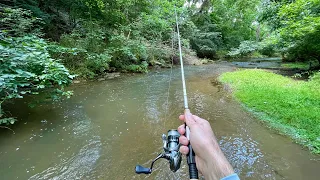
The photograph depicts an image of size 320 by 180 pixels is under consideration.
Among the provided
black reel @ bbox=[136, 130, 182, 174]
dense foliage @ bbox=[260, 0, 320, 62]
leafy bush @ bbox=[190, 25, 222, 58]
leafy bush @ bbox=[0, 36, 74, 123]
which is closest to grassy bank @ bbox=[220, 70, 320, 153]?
dense foliage @ bbox=[260, 0, 320, 62]

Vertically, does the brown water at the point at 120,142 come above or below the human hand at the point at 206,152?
below

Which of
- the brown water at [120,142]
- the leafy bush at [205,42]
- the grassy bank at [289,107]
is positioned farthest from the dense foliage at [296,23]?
the leafy bush at [205,42]

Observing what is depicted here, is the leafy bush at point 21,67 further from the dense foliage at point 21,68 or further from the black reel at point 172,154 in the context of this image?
the black reel at point 172,154

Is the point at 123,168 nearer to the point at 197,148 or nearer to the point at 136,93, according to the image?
the point at 197,148

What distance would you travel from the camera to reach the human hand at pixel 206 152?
930mm

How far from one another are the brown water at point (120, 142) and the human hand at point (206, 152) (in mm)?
1663

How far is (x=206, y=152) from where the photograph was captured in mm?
1017

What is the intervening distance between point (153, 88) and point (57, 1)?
24.3 feet

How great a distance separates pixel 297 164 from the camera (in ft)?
9.24

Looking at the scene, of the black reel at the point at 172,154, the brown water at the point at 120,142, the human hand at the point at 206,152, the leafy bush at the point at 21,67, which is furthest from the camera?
the leafy bush at the point at 21,67

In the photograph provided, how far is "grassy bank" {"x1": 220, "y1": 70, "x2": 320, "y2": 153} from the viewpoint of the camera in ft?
11.7

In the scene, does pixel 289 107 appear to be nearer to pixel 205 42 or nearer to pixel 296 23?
pixel 296 23

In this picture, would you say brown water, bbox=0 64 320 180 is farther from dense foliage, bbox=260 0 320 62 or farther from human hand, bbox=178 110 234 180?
dense foliage, bbox=260 0 320 62

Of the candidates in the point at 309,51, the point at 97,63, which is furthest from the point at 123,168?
the point at 309,51
